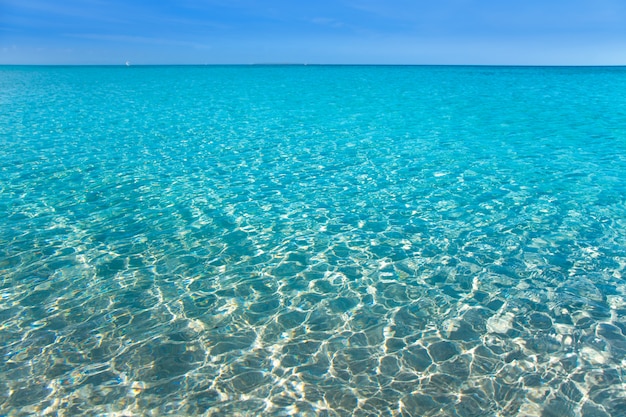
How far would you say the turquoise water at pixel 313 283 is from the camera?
521cm

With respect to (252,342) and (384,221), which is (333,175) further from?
(252,342)

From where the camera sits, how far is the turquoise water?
5211 millimetres

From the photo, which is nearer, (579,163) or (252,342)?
(252,342)

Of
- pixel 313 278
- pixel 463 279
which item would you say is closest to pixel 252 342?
pixel 313 278

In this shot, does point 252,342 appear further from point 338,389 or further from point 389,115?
point 389,115

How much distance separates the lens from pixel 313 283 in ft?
24.6

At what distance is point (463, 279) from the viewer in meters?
7.57

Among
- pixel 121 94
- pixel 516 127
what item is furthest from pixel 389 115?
pixel 121 94

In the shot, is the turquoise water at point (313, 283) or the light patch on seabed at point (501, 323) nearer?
the turquoise water at point (313, 283)

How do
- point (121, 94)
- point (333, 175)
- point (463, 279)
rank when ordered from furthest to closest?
point (121, 94), point (333, 175), point (463, 279)

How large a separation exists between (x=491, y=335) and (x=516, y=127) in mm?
18348

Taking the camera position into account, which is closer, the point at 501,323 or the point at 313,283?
the point at 501,323

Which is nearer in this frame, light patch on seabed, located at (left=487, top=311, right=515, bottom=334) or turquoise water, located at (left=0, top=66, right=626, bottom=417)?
turquoise water, located at (left=0, top=66, right=626, bottom=417)

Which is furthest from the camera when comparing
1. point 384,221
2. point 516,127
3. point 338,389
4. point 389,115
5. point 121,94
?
point 121,94
